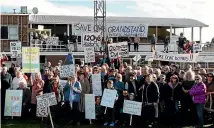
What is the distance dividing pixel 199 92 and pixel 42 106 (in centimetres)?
524

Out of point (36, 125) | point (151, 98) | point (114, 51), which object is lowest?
point (36, 125)

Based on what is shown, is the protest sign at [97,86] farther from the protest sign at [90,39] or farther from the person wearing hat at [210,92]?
the protest sign at [90,39]

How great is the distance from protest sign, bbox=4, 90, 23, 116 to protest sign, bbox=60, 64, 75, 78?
191 cm

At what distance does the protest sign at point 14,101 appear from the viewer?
50.5ft

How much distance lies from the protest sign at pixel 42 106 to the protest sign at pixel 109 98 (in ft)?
6.32

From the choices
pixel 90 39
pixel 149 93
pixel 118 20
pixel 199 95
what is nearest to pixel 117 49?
pixel 90 39

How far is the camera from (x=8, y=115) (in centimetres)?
1547

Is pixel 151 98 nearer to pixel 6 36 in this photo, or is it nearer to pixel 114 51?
pixel 114 51

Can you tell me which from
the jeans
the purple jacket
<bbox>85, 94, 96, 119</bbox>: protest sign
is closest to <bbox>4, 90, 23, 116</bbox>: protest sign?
<bbox>85, 94, 96, 119</bbox>: protest sign

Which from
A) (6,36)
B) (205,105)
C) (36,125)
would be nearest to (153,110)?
(205,105)

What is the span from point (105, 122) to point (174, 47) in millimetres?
22872

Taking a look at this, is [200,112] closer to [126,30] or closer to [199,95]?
[199,95]

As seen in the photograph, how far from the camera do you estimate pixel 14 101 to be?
1542 cm

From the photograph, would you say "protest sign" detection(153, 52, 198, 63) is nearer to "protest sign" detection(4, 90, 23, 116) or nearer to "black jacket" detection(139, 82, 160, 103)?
"black jacket" detection(139, 82, 160, 103)
